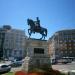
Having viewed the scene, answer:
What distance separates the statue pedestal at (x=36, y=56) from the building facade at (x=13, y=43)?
104 m

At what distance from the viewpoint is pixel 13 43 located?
132m

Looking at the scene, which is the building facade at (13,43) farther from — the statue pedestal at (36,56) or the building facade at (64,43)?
the statue pedestal at (36,56)

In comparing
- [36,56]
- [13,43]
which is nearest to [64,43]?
[13,43]

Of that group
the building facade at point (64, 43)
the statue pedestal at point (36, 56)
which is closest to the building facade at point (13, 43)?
the building facade at point (64, 43)

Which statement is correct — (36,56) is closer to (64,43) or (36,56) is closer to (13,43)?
(13,43)

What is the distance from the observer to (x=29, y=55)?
23.6m

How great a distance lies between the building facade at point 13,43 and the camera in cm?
12900

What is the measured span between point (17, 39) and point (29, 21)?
10967 centimetres

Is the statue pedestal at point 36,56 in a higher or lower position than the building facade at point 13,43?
lower

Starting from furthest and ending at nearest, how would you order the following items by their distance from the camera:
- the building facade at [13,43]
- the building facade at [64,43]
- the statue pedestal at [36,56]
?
1. the building facade at [64,43]
2. the building facade at [13,43]
3. the statue pedestal at [36,56]

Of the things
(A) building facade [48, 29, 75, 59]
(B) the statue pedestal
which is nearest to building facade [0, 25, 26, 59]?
(A) building facade [48, 29, 75, 59]

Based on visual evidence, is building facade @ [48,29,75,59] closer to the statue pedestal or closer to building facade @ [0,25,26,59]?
building facade @ [0,25,26,59]

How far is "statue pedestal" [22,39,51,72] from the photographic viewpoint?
22.4m

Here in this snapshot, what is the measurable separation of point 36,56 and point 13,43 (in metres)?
110
